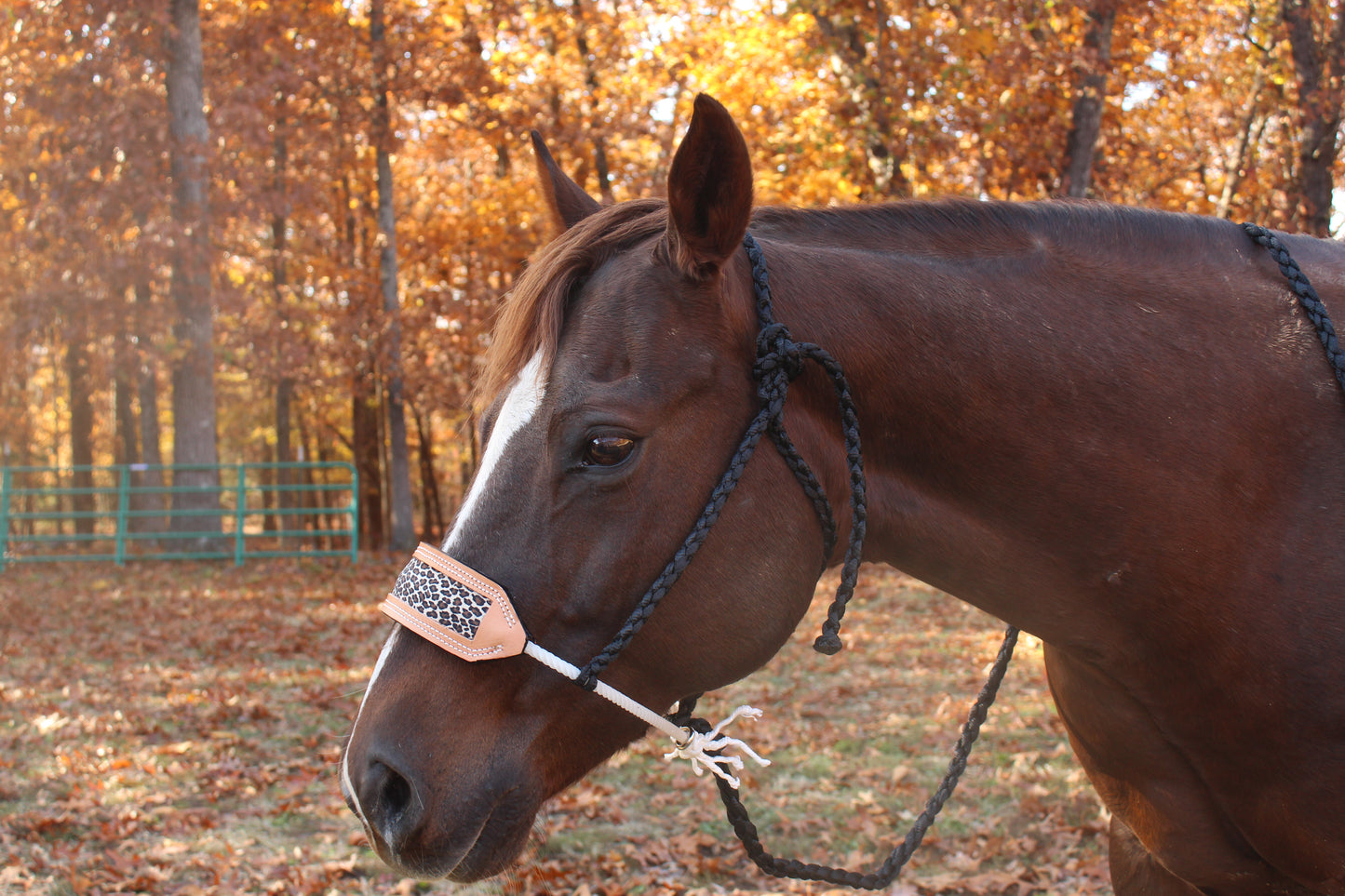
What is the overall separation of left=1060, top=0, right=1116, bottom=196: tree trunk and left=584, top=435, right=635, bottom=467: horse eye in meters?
9.04

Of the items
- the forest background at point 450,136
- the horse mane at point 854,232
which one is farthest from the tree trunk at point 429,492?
the horse mane at point 854,232

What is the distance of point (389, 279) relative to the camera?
634 inches

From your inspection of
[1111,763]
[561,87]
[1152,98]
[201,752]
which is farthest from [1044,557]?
[561,87]

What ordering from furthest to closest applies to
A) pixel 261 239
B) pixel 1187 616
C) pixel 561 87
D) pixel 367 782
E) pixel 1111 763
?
pixel 261 239, pixel 561 87, pixel 1111 763, pixel 1187 616, pixel 367 782

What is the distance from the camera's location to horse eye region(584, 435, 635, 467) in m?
1.65

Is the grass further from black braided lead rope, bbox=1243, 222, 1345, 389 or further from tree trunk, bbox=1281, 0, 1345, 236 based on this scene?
tree trunk, bbox=1281, 0, 1345, 236

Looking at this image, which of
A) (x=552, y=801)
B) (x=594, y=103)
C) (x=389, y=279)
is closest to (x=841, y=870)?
(x=552, y=801)

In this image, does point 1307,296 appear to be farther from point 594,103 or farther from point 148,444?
point 148,444

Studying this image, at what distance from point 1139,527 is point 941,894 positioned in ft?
9.30

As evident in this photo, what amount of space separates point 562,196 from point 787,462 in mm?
883

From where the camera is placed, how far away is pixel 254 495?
40.1 m

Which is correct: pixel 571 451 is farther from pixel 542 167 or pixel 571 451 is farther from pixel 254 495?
pixel 254 495

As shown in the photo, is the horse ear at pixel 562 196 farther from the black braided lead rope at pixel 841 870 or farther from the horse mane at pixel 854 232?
the black braided lead rope at pixel 841 870

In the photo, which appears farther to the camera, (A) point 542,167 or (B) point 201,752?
(B) point 201,752
